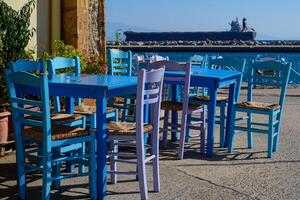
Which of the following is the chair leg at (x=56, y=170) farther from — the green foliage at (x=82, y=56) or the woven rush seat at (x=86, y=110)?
the green foliage at (x=82, y=56)

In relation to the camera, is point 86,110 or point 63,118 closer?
point 63,118

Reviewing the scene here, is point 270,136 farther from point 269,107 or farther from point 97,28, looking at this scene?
point 97,28

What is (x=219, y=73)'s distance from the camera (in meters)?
6.21

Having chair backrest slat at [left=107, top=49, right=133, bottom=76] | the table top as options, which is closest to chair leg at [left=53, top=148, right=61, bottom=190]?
the table top

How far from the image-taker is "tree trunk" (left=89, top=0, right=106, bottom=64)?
8.63 m

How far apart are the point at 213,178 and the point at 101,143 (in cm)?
136

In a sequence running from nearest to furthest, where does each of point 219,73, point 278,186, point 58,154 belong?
1. point 58,154
2. point 278,186
3. point 219,73

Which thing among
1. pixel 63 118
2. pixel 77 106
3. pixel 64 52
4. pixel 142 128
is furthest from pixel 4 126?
pixel 64 52

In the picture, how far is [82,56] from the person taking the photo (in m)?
7.95

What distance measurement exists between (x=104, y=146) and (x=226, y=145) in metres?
2.67

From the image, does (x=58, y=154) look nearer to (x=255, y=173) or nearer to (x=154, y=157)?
(x=154, y=157)

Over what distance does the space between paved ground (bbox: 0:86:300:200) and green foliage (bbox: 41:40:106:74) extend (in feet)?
6.52

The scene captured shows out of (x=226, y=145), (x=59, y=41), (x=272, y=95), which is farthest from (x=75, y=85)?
(x=272, y=95)

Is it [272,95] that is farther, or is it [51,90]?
[272,95]
